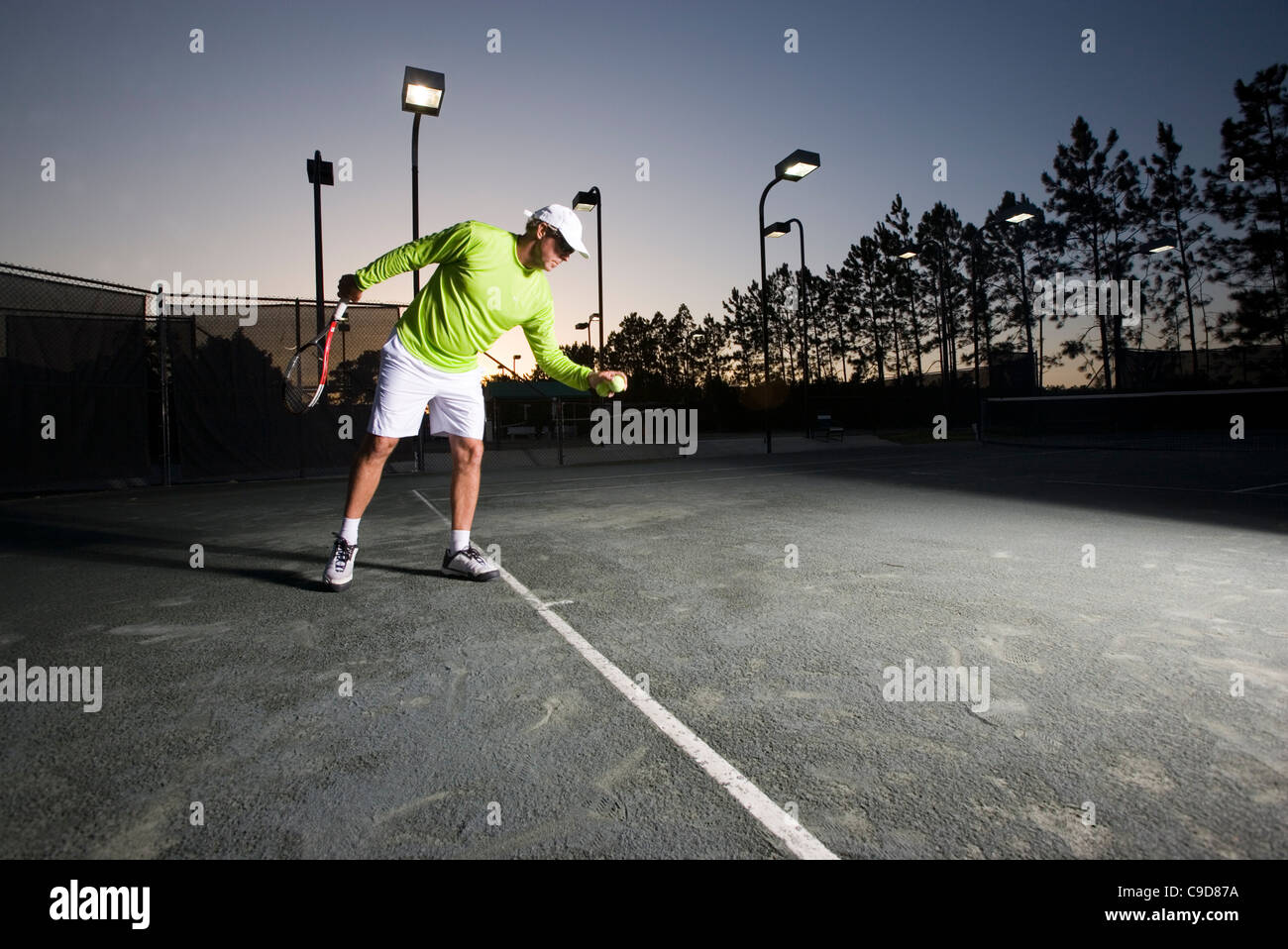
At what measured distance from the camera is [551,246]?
3.96 m

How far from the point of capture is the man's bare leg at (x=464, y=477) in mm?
4270

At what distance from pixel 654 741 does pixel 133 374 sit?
11.7 metres

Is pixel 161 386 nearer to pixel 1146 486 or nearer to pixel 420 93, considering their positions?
pixel 420 93

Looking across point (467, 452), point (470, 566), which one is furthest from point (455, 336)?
point (470, 566)

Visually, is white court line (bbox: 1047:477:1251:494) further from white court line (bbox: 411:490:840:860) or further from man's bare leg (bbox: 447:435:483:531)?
white court line (bbox: 411:490:840:860)

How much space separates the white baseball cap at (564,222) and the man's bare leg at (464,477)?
55.3 inches

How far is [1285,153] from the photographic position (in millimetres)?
31422

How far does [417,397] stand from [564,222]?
141 centimetres

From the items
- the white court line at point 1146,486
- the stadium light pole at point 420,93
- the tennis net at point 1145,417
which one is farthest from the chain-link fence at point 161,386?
the tennis net at point 1145,417

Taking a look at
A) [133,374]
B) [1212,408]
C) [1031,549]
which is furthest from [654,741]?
[1212,408]

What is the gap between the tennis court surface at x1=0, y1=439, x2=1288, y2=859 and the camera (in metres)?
1.58

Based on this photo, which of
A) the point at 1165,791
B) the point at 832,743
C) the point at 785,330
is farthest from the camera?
the point at 785,330
